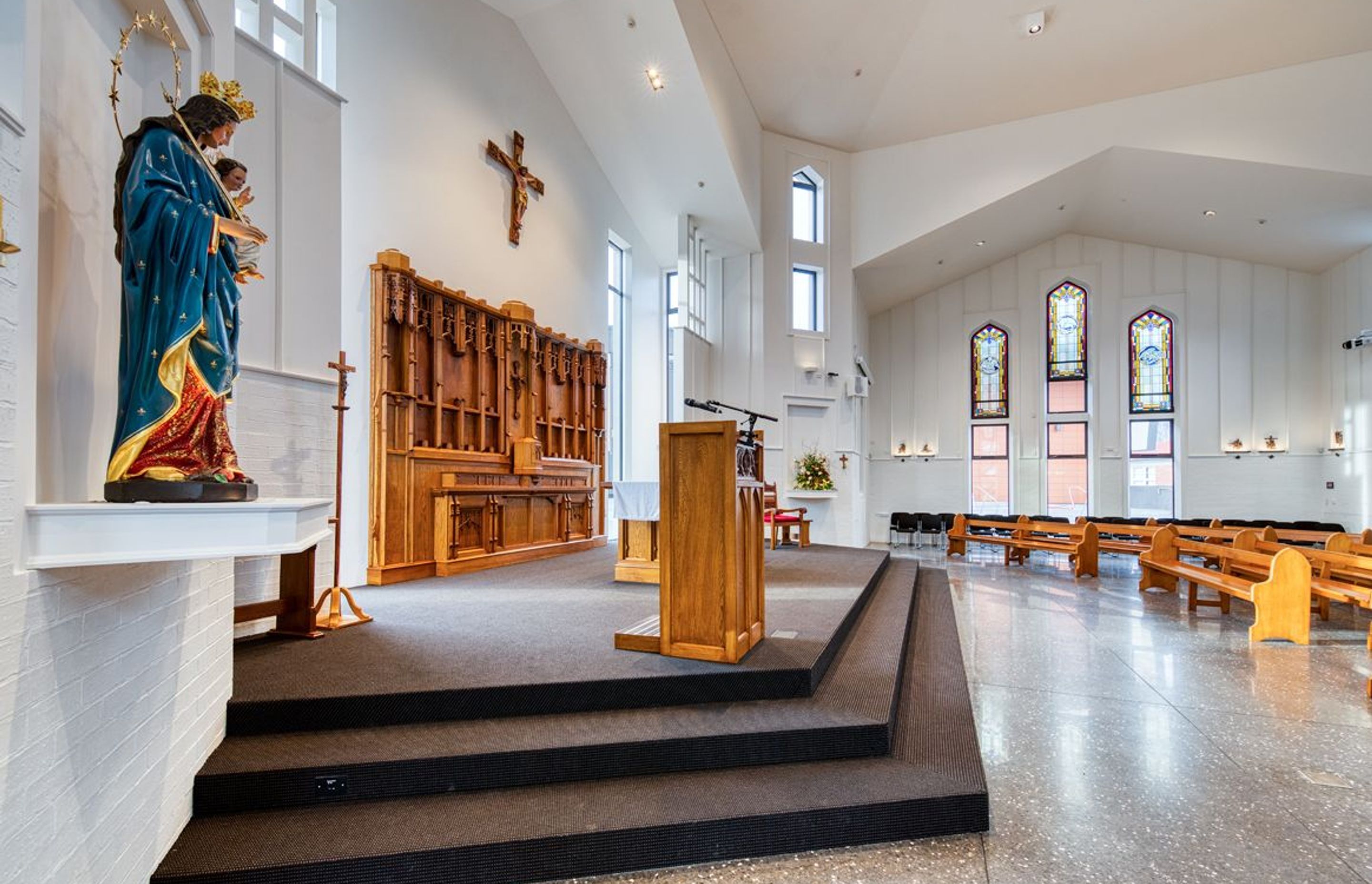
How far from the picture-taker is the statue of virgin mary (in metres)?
1.51

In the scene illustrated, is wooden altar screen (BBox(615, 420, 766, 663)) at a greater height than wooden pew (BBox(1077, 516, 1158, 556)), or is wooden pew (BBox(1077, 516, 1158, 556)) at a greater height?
wooden altar screen (BBox(615, 420, 766, 663))

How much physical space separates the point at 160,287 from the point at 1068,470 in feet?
43.4

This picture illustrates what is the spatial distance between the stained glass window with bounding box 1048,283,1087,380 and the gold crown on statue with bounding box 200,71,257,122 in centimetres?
1295

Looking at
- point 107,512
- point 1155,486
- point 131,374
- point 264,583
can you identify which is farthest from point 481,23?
point 1155,486

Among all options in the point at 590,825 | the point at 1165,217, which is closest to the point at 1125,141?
the point at 1165,217

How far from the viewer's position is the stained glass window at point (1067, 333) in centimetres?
1214

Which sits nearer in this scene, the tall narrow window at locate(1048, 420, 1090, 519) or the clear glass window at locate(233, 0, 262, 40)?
the clear glass window at locate(233, 0, 262, 40)

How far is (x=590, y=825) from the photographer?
190 cm

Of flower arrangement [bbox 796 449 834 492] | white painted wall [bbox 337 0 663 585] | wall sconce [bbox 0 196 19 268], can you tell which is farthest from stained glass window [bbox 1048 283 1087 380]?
wall sconce [bbox 0 196 19 268]

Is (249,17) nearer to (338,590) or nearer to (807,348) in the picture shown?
(338,590)

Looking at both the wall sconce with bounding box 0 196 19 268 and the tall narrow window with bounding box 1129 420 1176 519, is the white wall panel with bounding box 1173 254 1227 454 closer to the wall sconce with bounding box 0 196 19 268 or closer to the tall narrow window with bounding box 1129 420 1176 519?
the tall narrow window with bounding box 1129 420 1176 519

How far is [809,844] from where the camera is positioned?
2.00m

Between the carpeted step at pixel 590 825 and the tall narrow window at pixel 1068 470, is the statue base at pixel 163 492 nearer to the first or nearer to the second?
the carpeted step at pixel 590 825

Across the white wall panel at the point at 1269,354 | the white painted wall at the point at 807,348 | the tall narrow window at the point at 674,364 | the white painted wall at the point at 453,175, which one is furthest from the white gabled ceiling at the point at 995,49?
the white wall panel at the point at 1269,354
